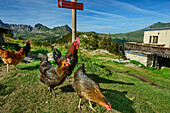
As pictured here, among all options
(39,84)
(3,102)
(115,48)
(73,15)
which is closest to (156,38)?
(115,48)

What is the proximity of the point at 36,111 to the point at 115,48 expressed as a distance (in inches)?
1453

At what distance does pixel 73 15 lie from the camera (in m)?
5.42

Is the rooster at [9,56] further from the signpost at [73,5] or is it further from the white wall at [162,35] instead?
the white wall at [162,35]

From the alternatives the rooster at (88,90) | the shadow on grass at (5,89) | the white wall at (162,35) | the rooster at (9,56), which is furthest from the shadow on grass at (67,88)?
the white wall at (162,35)

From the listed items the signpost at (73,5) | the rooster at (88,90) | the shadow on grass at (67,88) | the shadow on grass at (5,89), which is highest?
the signpost at (73,5)

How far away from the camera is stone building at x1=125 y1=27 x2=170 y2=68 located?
17.6 m

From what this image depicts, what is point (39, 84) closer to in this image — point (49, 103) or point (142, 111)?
point (49, 103)

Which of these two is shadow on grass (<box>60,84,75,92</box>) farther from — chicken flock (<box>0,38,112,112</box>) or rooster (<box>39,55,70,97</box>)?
rooster (<box>39,55,70,97</box>)

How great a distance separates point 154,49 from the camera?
1819cm

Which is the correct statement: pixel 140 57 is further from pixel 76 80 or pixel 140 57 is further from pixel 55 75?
pixel 55 75

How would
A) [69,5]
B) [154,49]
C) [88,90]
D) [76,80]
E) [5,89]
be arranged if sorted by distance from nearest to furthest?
[88,90], [76,80], [5,89], [69,5], [154,49]

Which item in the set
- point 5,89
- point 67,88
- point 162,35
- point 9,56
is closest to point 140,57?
point 162,35

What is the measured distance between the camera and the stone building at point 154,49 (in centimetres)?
1756

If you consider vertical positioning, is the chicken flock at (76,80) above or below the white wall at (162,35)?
below
